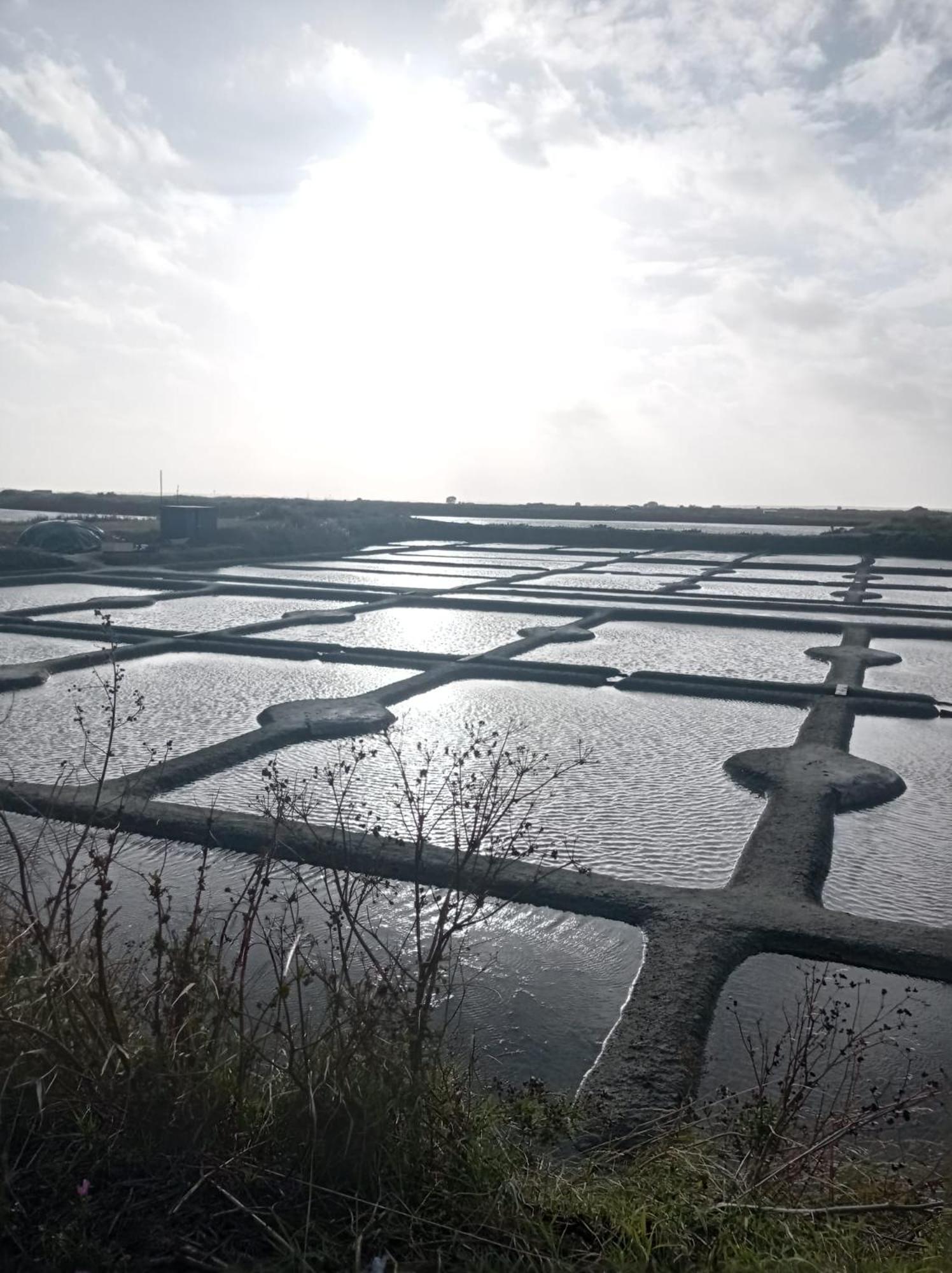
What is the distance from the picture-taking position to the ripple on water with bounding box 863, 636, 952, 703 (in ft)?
24.5

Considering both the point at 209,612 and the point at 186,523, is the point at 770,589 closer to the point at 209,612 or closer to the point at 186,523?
the point at 209,612

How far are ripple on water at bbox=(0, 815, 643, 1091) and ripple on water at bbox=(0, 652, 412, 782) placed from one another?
85 cm

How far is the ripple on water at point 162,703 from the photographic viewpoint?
5.19 meters

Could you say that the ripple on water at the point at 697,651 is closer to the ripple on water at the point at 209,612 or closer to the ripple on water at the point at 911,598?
Result: the ripple on water at the point at 911,598

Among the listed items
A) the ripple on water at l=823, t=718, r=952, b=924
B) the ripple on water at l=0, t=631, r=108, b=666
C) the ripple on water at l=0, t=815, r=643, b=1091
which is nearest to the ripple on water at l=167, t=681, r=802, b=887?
the ripple on water at l=823, t=718, r=952, b=924

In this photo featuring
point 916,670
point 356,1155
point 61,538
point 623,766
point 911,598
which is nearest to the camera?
point 356,1155

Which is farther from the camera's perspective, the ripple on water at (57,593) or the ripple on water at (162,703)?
the ripple on water at (57,593)

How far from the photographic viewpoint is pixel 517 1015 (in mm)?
2768

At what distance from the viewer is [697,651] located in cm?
895

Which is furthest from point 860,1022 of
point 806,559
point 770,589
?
point 806,559

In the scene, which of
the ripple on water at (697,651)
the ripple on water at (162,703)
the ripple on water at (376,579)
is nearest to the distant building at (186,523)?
the ripple on water at (376,579)

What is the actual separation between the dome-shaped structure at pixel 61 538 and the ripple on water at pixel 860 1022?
1538 cm

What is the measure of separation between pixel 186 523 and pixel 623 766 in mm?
14633

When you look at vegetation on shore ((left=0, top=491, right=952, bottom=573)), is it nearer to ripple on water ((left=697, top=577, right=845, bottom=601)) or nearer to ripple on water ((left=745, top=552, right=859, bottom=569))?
ripple on water ((left=745, top=552, right=859, bottom=569))
